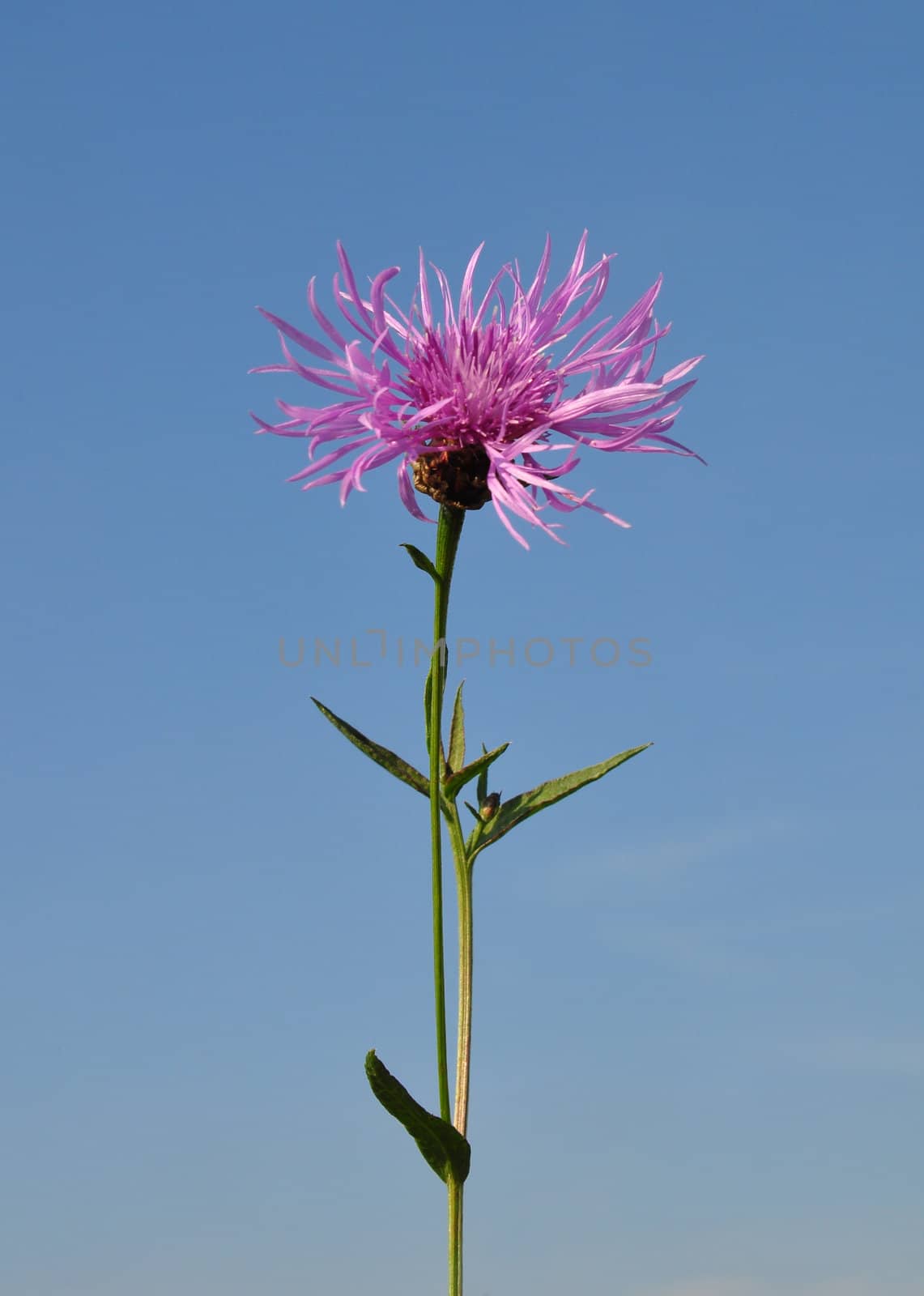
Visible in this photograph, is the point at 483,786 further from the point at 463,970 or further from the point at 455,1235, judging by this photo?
the point at 455,1235

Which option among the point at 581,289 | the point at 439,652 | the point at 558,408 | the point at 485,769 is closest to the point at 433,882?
the point at 485,769

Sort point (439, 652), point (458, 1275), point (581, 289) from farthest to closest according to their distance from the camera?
point (581, 289) < point (439, 652) < point (458, 1275)

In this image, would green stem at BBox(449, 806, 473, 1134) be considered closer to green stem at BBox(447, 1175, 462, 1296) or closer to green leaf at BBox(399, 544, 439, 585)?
green stem at BBox(447, 1175, 462, 1296)

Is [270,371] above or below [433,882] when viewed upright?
above

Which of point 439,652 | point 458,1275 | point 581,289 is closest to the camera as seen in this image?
point 458,1275

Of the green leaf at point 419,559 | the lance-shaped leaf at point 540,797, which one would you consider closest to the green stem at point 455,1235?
the lance-shaped leaf at point 540,797

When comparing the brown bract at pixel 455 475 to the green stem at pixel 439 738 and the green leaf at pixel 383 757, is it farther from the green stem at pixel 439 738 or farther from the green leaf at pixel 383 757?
the green leaf at pixel 383 757

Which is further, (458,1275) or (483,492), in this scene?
(483,492)

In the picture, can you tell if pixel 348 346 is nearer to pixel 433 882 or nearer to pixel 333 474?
pixel 333 474
